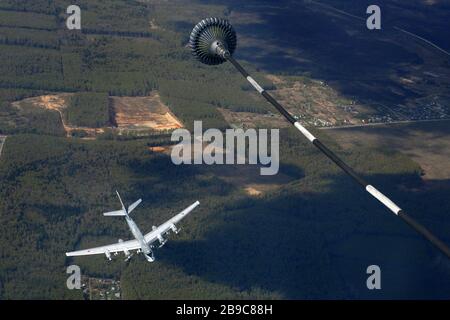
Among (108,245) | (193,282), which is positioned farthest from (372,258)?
(108,245)

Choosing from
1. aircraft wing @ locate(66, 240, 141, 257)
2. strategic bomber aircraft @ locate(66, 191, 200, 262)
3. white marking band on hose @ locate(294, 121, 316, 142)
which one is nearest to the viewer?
white marking band on hose @ locate(294, 121, 316, 142)

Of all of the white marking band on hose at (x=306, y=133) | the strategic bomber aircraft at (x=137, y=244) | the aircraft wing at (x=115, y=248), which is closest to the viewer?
the white marking band on hose at (x=306, y=133)

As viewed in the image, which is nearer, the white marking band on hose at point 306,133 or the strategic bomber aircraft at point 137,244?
the white marking band on hose at point 306,133

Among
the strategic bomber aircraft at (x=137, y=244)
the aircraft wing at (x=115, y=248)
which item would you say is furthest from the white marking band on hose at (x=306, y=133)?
the aircraft wing at (x=115, y=248)

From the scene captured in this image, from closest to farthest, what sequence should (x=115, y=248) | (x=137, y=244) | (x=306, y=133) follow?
(x=306, y=133) < (x=115, y=248) < (x=137, y=244)

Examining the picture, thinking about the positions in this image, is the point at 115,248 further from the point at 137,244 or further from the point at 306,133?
the point at 306,133

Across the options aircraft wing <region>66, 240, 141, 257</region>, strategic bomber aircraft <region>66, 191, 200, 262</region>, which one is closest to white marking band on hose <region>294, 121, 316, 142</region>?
strategic bomber aircraft <region>66, 191, 200, 262</region>

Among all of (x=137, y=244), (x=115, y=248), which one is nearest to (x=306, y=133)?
(x=137, y=244)

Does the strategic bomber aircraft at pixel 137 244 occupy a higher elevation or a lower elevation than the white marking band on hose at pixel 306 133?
lower

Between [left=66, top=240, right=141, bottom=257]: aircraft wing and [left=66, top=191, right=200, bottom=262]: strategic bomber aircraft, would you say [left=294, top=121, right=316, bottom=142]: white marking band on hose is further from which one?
[left=66, top=240, right=141, bottom=257]: aircraft wing

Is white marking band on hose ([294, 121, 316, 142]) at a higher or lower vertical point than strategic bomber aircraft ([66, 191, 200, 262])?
higher

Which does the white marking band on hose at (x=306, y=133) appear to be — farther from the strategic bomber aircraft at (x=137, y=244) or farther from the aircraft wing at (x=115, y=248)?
the aircraft wing at (x=115, y=248)
